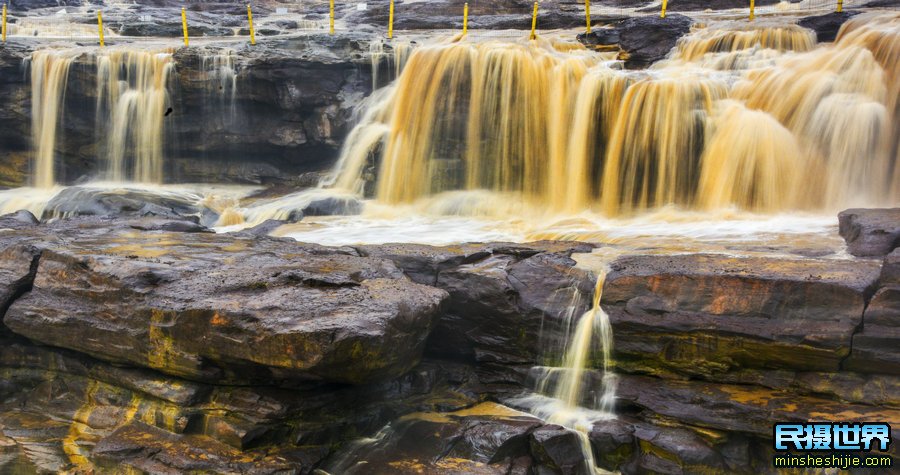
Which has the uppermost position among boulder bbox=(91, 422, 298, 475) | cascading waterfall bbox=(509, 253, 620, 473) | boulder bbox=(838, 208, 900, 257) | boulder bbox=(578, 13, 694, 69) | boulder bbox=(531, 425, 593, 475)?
boulder bbox=(578, 13, 694, 69)

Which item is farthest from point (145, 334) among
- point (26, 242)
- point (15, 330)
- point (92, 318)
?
point (26, 242)

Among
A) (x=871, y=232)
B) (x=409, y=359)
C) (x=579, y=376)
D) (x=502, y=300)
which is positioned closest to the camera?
(x=409, y=359)

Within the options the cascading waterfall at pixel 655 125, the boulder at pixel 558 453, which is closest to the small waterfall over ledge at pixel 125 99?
the cascading waterfall at pixel 655 125

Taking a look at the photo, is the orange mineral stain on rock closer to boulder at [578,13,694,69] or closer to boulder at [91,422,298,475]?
boulder at [91,422,298,475]

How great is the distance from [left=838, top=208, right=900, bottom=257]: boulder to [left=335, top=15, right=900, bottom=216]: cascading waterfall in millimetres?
2358

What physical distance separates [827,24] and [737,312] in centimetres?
979

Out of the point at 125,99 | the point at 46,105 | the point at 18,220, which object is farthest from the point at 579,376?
the point at 46,105

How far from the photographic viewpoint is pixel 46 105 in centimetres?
1620

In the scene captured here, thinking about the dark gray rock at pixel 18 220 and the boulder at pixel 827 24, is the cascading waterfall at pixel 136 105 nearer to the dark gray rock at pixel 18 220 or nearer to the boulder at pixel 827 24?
the dark gray rock at pixel 18 220

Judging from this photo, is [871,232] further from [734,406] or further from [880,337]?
[734,406]

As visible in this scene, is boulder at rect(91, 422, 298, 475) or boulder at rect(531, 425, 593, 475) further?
boulder at rect(531, 425, 593, 475)

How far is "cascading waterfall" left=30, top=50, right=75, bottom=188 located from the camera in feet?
52.9

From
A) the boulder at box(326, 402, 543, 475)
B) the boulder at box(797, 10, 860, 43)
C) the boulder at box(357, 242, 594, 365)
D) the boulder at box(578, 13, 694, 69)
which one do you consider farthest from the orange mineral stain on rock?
the boulder at box(797, 10, 860, 43)

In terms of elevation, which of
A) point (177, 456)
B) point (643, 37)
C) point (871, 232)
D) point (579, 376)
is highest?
point (643, 37)
